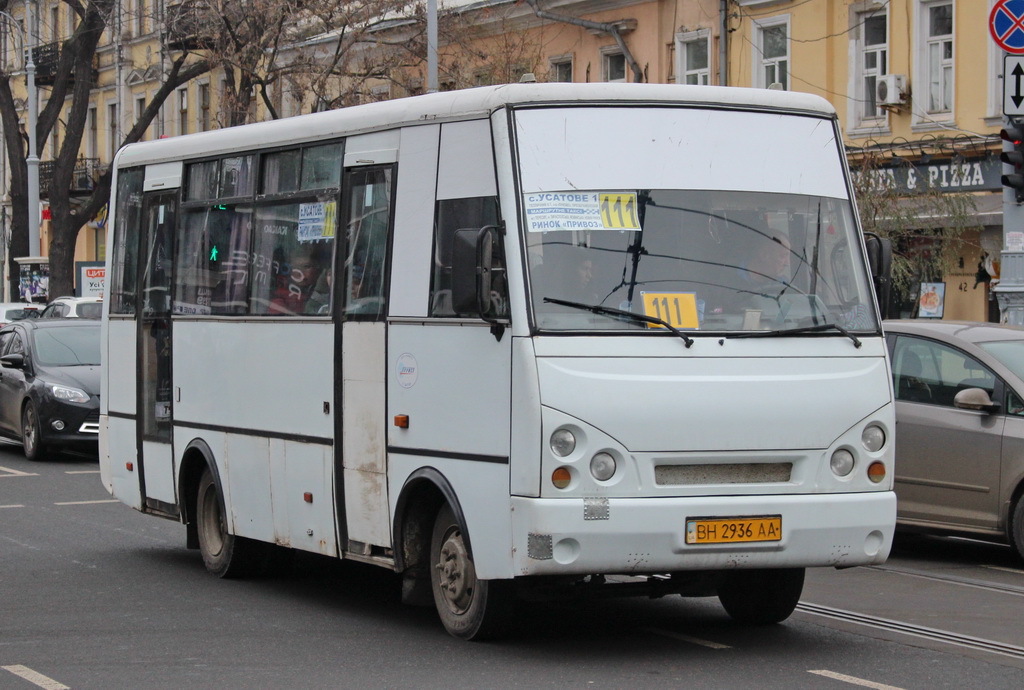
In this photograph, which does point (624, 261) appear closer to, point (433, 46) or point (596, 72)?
point (433, 46)

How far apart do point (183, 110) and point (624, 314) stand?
48.1 m

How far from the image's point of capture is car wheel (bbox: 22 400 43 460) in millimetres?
21172

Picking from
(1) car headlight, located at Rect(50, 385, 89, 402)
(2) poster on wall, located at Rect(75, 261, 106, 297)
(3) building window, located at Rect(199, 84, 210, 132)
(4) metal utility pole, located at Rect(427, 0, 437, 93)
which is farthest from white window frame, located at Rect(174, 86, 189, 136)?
(1) car headlight, located at Rect(50, 385, 89, 402)

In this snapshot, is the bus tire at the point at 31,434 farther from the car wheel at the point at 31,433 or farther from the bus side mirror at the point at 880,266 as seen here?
the bus side mirror at the point at 880,266

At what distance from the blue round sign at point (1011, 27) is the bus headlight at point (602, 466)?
1050 cm

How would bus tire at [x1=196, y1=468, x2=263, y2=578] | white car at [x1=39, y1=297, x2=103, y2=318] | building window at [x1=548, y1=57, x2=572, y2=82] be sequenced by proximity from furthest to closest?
1. building window at [x1=548, y1=57, x2=572, y2=82]
2. white car at [x1=39, y1=297, x2=103, y2=318]
3. bus tire at [x1=196, y1=468, x2=263, y2=578]

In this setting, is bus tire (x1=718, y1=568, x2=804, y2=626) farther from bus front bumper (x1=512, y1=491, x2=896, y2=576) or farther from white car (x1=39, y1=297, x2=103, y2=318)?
white car (x1=39, y1=297, x2=103, y2=318)

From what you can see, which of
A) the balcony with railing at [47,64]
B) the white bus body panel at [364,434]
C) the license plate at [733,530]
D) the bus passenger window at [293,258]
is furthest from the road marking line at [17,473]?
the balcony with railing at [47,64]

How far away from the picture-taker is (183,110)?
5469 centimetres

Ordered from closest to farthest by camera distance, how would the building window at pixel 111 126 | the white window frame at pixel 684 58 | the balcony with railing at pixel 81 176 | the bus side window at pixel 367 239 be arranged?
the bus side window at pixel 367 239
the white window frame at pixel 684 58
the balcony with railing at pixel 81 176
the building window at pixel 111 126

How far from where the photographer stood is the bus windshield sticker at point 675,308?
8352mm

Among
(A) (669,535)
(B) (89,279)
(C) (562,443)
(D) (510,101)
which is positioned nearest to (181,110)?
(B) (89,279)

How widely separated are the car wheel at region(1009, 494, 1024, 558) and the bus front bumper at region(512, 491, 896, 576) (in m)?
3.91

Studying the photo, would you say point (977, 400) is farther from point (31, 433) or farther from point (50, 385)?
point (31, 433)
